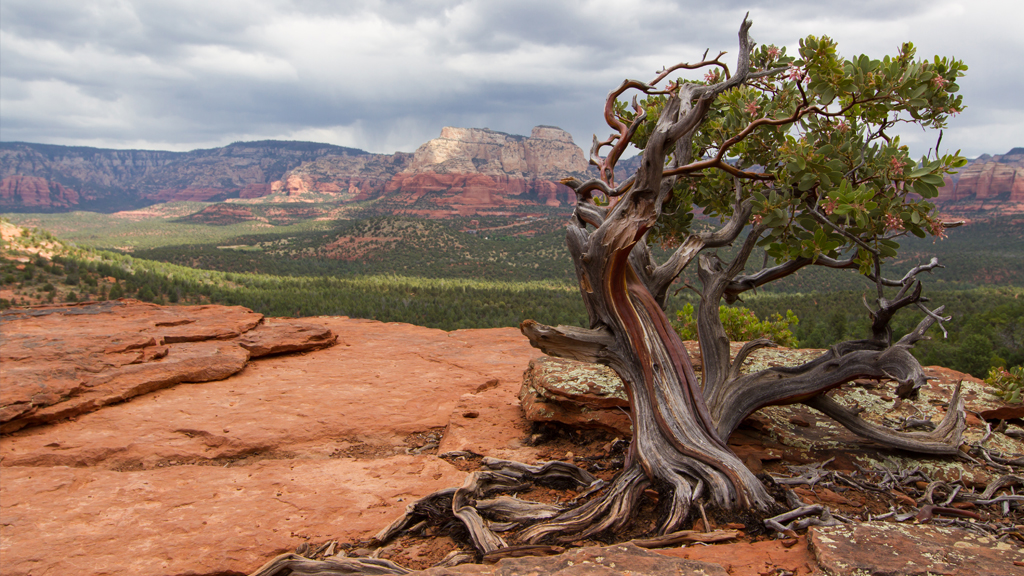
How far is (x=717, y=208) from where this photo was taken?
26.6 feet

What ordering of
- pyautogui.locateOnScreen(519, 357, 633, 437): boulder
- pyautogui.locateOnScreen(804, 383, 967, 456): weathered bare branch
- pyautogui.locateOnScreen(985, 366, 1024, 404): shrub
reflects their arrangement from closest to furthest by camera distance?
pyautogui.locateOnScreen(804, 383, 967, 456): weathered bare branch < pyautogui.locateOnScreen(985, 366, 1024, 404): shrub < pyautogui.locateOnScreen(519, 357, 633, 437): boulder

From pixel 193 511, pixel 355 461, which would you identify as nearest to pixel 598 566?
pixel 193 511

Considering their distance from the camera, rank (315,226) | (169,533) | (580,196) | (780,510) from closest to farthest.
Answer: (780,510), (169,533), (580,196), (315,226)

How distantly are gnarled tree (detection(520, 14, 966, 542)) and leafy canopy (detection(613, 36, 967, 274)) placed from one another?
0.02m

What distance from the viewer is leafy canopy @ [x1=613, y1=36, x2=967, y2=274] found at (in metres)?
5.20

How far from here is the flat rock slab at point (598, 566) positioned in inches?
130

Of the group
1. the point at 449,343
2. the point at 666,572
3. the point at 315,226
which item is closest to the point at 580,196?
the point at 666,572

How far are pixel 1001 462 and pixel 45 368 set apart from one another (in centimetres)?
1420

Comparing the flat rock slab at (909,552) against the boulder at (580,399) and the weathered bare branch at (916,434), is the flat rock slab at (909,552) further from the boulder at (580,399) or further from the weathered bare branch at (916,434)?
the boulder at (580,399)

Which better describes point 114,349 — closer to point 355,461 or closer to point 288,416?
point 288,416

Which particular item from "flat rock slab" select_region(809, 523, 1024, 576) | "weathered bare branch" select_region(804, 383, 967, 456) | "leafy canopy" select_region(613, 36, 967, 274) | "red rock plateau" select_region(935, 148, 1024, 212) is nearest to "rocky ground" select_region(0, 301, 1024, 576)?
"flat rock slab" select_region(809, 523, 1024, 576)

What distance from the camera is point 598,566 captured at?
11.2 feet

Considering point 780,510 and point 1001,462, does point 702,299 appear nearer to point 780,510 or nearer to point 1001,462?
point 780,510

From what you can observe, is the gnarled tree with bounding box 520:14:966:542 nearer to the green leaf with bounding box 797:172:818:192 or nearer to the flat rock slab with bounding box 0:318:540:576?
the green leaf with bounding box 797:172:818:192
